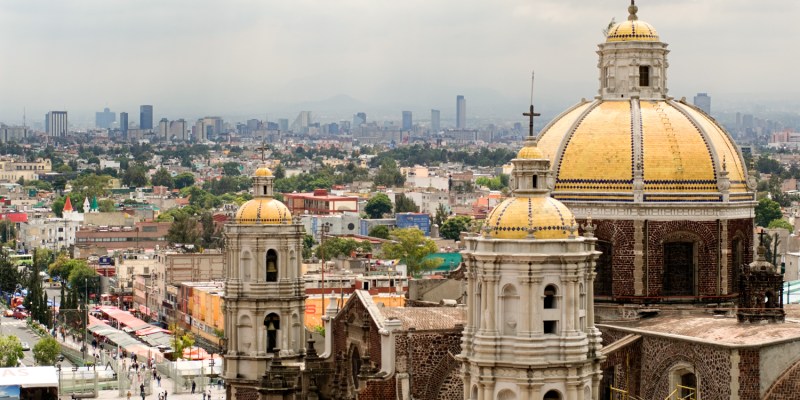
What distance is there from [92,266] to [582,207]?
85.4 m

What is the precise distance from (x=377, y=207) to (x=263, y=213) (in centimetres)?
12095

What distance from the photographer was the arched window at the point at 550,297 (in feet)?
101

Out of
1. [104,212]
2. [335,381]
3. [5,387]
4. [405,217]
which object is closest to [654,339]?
[335,381]

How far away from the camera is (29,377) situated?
222 feet

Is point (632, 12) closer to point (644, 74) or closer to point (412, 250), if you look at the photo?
point (644, 74)

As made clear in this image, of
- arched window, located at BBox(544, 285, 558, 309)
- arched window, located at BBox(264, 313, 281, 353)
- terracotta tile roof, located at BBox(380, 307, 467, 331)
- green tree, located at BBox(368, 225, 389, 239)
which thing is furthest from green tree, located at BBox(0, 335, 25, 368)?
green tree, located at BBox(368, 225, 389, 239)

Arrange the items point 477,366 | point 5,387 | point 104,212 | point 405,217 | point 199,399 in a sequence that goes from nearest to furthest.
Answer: point 477,366 < point 5,387 < point 199,399 < point 405,217 < point 104,212

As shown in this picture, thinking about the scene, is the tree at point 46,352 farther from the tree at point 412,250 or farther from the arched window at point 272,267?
the arched window at point 272,267

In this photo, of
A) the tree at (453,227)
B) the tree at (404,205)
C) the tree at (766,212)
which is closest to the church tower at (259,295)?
the tree at (766,212)

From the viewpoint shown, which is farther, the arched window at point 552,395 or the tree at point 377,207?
the tree at point 377,207

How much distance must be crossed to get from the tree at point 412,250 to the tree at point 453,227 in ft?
53.6

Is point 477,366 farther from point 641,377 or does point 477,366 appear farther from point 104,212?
point 104,212

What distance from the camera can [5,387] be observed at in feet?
216

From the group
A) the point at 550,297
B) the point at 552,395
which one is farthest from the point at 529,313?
the point at 552,395
